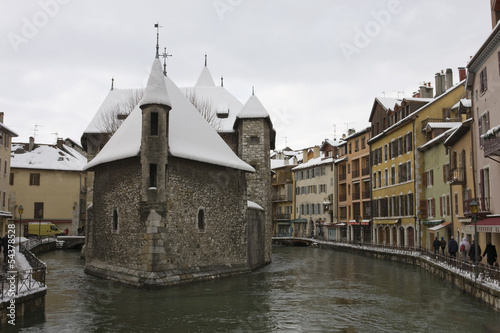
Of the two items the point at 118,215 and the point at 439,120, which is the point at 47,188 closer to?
the point at 118,215

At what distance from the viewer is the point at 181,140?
23391mm

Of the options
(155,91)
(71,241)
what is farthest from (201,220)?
(71,241)

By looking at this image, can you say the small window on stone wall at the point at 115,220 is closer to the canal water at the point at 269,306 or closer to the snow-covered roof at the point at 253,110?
the canal water at the point at 269,306

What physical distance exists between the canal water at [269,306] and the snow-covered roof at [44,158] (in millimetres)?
35699

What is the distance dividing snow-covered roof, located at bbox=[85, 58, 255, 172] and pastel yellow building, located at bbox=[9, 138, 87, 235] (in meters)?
35.1

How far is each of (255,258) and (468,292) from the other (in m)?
13.0

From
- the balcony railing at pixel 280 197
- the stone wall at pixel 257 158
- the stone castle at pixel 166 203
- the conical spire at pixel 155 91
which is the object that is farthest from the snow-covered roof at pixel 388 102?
the balcony railing at pixel 280 197

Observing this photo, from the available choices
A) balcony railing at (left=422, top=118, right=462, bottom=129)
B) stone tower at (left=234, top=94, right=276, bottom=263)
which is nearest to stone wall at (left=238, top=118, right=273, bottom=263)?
stone tower at (left=234, top=94, right=276, bottom=263)

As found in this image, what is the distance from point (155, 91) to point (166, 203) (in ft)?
16.2

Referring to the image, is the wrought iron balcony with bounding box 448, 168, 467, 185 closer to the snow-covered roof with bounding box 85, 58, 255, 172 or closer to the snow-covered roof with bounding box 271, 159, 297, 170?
the snow-covered roof with bounding box 85, 58, 255, 172

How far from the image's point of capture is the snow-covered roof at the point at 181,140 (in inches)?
899

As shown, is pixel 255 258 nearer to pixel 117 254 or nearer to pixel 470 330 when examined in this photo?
pixel 117 254

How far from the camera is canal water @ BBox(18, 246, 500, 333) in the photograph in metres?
14.3

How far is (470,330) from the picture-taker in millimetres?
13594
